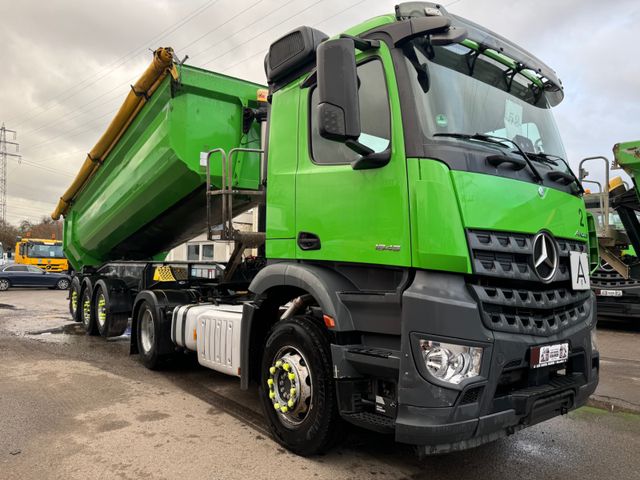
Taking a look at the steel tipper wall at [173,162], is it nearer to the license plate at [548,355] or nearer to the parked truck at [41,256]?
the license plate at [548,355]

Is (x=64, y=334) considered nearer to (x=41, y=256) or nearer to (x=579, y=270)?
(x=579, y=270)

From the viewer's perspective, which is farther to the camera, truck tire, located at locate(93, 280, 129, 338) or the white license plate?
truck tire, located at locate(93, 280, 129, 338)

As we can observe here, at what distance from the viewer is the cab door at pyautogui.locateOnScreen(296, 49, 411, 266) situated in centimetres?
297

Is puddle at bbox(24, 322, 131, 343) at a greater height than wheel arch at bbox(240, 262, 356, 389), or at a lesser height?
lesser

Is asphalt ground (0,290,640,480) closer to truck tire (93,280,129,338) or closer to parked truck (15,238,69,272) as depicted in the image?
truck tire (93,280,129,338)

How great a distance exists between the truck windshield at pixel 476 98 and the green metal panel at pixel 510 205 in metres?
0.33

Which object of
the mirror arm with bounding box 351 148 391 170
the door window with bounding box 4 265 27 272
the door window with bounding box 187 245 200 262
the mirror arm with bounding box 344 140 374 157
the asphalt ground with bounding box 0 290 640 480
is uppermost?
the mirror arm with bounding box 344 140 374 157

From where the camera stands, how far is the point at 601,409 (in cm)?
493

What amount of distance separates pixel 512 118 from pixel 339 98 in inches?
54.8

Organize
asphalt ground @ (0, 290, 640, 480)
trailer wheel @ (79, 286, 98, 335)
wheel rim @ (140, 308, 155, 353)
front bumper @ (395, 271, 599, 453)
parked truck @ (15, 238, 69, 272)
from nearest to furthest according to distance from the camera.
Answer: front bumper @ (395, 271, 599, 453) < asphalt ground @ (0, 290, 640, 480) < wheel rim @ (140, 308, 155, 353) < trailer wheel @ (79, 286, 98, 335) < parked truck @ (15, 238, 69, 272)

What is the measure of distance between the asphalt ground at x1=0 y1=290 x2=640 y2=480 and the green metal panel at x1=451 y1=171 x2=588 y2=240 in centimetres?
171

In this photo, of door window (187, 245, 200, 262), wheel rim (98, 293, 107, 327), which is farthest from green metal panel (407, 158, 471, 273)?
door window (187, 245, 200, 262)

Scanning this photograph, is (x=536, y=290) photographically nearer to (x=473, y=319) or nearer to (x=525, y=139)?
(x=473, y=319)

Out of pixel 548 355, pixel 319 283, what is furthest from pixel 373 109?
pixel 548 355
